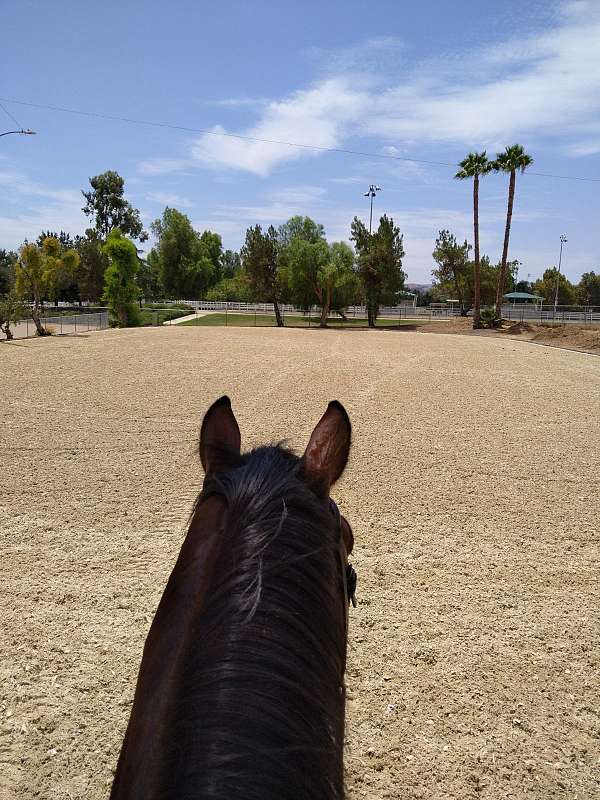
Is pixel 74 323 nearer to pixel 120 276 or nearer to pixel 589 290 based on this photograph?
pixel 120 276

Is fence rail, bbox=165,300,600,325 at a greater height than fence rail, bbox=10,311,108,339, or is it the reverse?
fence rail, bbox=165,300,600,325

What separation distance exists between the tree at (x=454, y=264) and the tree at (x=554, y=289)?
14.4 m

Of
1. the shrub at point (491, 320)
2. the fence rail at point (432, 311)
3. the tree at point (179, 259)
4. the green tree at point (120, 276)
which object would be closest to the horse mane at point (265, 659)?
the green tree at point (120, 276)

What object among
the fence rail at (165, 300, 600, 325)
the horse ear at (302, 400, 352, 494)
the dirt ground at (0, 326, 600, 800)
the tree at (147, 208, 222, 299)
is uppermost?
the tree at (147, 208, 222, 299)

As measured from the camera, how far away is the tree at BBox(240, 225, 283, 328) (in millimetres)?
38344

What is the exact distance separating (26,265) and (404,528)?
21708 millimetres

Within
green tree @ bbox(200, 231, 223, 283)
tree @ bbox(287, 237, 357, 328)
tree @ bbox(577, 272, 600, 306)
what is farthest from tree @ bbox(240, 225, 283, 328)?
tree @ bbox(577, 272, 600, 306)

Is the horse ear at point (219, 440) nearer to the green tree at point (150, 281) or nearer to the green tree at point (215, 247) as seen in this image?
the green tree at point (150, 281)

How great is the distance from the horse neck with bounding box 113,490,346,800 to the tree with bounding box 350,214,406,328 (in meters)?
40.5

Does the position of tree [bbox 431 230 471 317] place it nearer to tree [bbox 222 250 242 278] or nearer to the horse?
tree [bbox 222 250 242 278]

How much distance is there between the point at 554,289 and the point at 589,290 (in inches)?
295

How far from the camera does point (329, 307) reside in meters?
40.2

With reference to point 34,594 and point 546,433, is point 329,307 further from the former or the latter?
point 34,594

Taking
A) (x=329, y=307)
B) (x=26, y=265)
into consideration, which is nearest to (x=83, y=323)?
(x=26, y=265)
